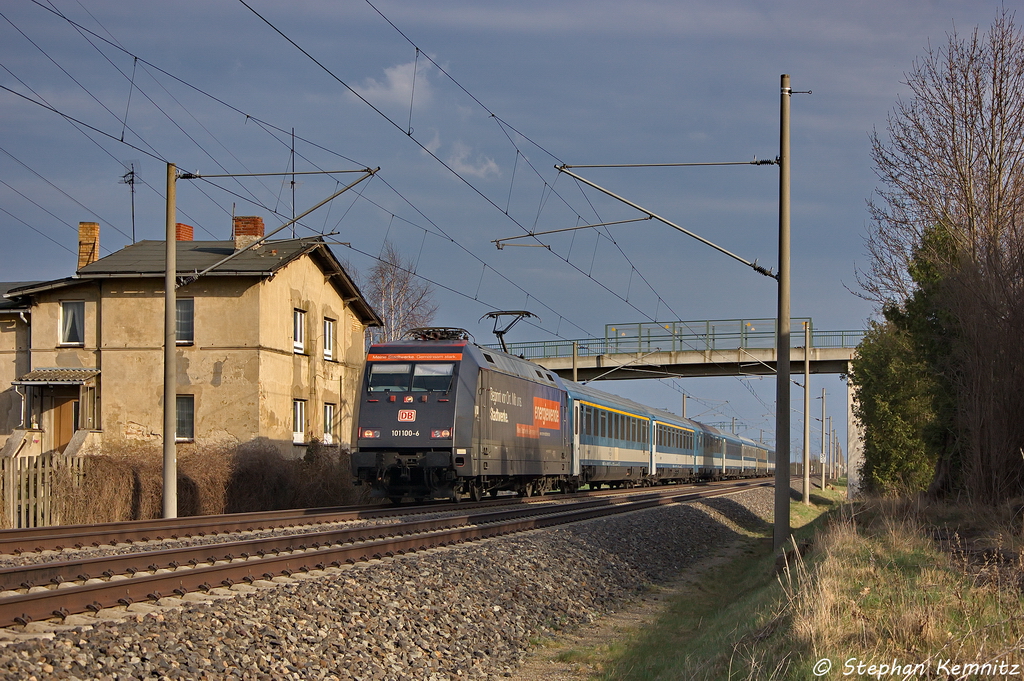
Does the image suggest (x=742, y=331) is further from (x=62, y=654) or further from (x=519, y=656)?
(x=62, y=654)

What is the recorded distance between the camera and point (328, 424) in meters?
33.8

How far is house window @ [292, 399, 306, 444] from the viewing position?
31.2 meters

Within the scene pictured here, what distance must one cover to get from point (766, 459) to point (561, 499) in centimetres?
6039

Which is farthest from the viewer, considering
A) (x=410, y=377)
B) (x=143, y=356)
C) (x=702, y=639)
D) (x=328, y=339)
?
(x=328, y=339)

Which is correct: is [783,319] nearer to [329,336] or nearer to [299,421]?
[299,421]

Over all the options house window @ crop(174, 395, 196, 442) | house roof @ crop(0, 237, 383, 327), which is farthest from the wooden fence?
house window @ crop(174, 395, 196, 442)

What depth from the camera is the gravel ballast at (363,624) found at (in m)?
6.64

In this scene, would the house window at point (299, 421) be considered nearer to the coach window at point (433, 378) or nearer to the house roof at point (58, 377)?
the house roof at point (58, 377)

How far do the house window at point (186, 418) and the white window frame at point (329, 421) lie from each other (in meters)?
5.32

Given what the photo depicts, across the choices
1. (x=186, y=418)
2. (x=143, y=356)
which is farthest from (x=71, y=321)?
(x=186, y=418)

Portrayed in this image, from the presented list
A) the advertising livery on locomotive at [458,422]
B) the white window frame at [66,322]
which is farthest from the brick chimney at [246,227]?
the advertising livery on locomotive at [458,422]

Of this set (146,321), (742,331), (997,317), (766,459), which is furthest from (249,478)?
(766,459)

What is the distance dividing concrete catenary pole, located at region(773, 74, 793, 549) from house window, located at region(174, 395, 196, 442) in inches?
749

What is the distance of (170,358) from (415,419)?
211 inches
